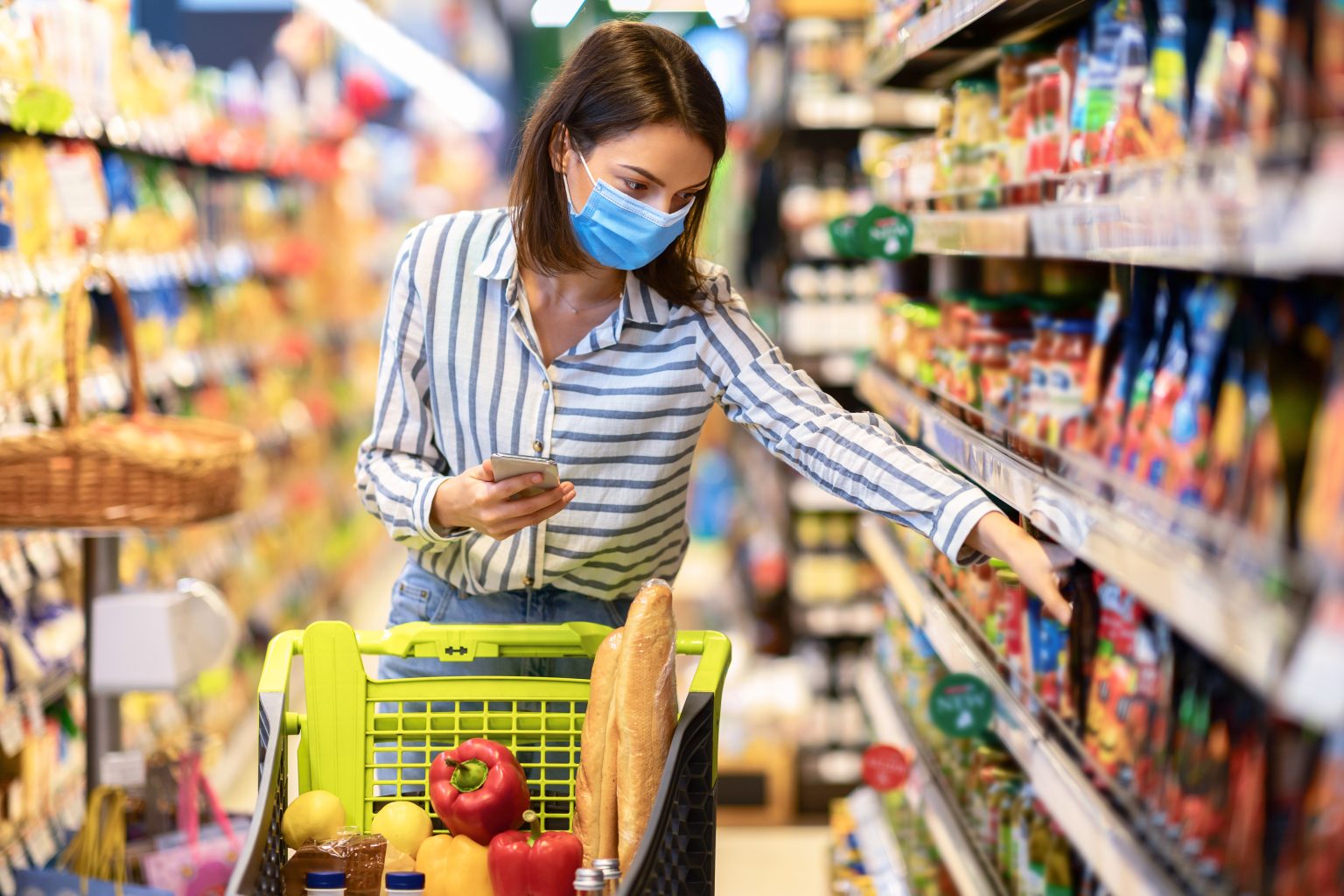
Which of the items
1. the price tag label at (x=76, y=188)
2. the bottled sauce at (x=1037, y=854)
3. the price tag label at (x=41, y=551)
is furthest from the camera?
the price tag label at (x=41, y=551)

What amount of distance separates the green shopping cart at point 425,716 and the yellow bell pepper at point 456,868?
158 millimetres

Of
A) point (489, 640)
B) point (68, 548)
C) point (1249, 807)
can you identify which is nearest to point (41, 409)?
point (68, 548)

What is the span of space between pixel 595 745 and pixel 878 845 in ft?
6.49

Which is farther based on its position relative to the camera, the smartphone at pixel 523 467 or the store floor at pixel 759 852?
the store floor at pixel 759 852

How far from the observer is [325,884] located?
1.68 meters

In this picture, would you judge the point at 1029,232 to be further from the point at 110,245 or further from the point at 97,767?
the point at 110,245

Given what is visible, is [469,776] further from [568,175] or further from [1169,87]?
[1169,87]

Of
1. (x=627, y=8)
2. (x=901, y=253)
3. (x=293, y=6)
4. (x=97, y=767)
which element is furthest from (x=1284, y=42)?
(x=627, y=8)

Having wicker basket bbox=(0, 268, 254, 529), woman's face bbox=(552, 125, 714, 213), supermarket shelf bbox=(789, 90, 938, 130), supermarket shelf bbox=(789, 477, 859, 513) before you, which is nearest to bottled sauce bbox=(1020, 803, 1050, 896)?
woman's face bbox=(552, 125, 714, 213)

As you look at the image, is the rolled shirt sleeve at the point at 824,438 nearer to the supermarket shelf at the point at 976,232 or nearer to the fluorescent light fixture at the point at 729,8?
the supermarket shelf at the point at 976,232

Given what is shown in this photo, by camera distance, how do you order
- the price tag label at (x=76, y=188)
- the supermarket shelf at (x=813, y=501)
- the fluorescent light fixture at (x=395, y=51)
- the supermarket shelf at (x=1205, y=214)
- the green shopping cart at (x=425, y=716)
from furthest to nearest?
1. the fluorescent light fixture at (x=395, y=51)
2. the supermarket shelf at (x=813, y=501)
3. the price tag label at (x=76, y=188)
4. the green shopping cart at (x=425, y=716)
5. the supermarket shelf at (x=1205, y=214)

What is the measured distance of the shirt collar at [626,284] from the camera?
2152mm

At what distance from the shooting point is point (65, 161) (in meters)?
3.40

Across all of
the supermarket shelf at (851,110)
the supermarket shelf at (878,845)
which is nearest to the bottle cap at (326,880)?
the supermarket shelf at (878,845)
